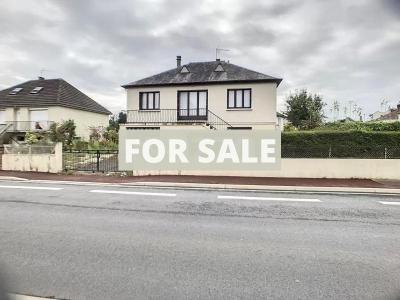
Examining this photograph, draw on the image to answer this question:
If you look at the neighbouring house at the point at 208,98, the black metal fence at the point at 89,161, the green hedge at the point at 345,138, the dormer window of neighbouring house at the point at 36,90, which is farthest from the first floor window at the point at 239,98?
the dormer window of neighbouring house at the point at 36,90

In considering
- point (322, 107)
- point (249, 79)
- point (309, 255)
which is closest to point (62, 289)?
point (309, 255)

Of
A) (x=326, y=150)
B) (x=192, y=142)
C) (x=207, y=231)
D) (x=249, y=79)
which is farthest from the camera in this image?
(x=249, y=79)

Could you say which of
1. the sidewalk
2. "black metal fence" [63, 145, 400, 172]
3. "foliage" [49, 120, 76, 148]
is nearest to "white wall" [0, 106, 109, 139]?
"foliage" [49, 120, 76, 148]

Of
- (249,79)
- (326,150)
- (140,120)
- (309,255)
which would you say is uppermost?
(249,79)

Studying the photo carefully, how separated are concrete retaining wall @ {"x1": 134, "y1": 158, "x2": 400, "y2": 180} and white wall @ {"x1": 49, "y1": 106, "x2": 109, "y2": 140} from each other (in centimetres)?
2469

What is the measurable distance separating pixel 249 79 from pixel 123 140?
34.1ft

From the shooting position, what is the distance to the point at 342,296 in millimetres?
3357

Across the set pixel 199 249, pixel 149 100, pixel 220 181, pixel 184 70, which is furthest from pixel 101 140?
pixel 199 249

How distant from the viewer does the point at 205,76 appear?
75.3ft

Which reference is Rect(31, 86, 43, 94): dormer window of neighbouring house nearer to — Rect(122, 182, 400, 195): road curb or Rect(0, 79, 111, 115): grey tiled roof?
Rect(0, 79, 111, 115): grey tiled roof

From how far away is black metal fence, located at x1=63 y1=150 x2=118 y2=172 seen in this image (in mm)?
15719

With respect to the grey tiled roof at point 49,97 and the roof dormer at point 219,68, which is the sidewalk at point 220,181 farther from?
the grey tiled roof at point 49,97

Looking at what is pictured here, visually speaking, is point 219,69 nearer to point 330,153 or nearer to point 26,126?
point 330,153

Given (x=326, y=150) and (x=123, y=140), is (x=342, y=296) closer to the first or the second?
(x=326, y=150)
